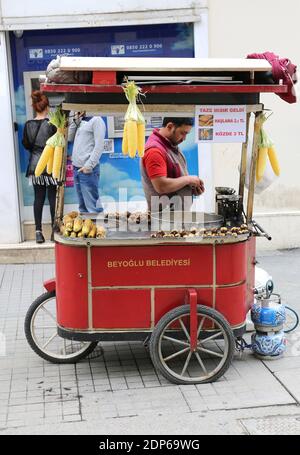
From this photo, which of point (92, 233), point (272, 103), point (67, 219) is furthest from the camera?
point (272, 103)

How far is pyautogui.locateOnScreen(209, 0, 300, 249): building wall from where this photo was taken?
7.68m

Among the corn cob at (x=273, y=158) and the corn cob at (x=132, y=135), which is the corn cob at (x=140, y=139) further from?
the corn cob at (x=273, y=158)

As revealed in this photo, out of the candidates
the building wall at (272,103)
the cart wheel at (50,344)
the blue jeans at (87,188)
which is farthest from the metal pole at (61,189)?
the building wall at (272,103)

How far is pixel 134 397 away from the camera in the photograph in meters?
4.20

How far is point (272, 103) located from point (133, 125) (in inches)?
176

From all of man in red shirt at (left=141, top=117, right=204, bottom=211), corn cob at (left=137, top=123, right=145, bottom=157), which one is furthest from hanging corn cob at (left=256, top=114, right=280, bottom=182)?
corn cob at (left=137, top=123, right=145, bottom=157)

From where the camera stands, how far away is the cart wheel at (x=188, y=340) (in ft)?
13.9

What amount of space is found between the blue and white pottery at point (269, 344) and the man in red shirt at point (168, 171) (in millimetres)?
1157

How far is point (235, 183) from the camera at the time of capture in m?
7.98

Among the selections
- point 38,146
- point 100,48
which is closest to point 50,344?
point 38,146

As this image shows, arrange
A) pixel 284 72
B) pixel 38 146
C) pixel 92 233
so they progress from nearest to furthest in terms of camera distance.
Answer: pixel 284 72, pixel 92 233, pixel 38 146

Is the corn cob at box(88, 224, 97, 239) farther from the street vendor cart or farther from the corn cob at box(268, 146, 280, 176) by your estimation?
the corn cob at box(268, 146, 280, 176)

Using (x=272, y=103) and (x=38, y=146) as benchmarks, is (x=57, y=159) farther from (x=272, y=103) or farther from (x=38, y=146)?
(x=272, y=103)
